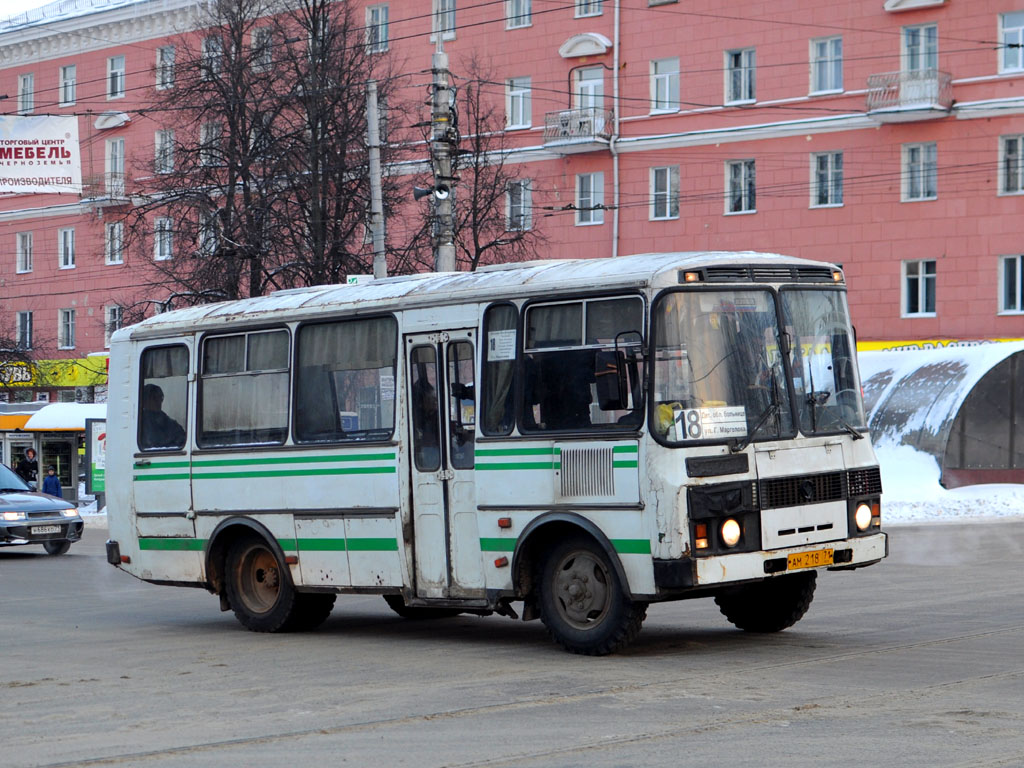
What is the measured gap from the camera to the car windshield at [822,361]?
12094 mm

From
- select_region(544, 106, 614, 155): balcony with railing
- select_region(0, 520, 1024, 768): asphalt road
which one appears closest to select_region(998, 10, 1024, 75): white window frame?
select_region(544, 106, 614, 155): balcony with railing

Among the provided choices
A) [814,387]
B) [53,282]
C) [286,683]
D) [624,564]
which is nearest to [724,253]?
[814,387]

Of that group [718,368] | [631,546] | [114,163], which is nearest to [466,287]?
[718,368]

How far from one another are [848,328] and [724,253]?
1.26m

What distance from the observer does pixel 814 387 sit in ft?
39.9

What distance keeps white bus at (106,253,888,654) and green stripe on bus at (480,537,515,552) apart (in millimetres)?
22

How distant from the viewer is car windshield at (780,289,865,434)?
39.7 feet

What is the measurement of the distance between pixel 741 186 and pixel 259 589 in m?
38.0

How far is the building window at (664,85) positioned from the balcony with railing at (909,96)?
258 inches

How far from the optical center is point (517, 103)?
180ft

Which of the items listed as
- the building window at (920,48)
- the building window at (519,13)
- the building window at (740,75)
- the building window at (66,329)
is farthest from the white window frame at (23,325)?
the building window at (920,48)

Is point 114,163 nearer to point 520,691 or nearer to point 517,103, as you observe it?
point 517,103

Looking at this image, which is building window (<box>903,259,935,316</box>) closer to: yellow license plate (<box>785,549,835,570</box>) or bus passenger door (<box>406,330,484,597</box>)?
bus passenger door (<box>406,330,484,597</box>)

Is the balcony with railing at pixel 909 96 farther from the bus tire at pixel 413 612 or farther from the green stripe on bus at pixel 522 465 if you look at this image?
the green stripe on bus at pixel 522 465
